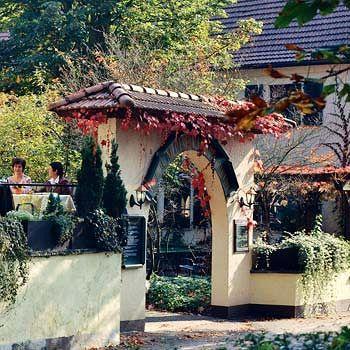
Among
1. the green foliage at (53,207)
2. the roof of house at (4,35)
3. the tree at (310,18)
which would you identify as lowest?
the green foliage at (53,207)

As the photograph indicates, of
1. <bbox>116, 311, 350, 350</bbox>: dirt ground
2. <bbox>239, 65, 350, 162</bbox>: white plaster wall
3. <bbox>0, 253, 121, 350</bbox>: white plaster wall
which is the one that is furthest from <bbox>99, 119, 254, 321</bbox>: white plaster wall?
<bbox>239, 65, 350, 162</bbox>: white plaster wall

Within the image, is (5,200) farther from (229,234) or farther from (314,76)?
(314,76)

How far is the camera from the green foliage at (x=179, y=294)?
16.6m

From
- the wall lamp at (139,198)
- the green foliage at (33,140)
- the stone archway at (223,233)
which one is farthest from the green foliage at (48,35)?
the wall lamp at (139,198)

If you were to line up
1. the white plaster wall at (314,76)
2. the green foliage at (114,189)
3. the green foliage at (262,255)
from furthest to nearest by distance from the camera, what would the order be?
the white plaster wall at (314,76) < the green foliage at (262,255) < the green foliage at (114,189)

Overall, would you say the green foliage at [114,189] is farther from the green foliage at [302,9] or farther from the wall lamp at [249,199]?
the green foliage at [302,9]

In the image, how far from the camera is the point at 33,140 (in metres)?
19.0

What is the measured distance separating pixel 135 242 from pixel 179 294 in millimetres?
3258

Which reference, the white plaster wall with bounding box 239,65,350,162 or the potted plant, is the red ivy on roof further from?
the white plaster wall with bounding box 239,65,350,162

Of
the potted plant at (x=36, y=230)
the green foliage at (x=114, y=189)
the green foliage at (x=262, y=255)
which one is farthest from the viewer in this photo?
the green foliage at (x=262, y=255)

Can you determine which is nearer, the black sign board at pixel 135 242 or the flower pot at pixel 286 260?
the black sign board at pixel 135 242

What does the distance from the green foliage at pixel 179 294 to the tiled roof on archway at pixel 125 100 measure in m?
3.54

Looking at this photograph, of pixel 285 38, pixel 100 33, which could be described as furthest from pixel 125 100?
pixel 285 38

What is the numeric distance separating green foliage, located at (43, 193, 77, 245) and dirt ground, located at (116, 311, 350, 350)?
1671mm
